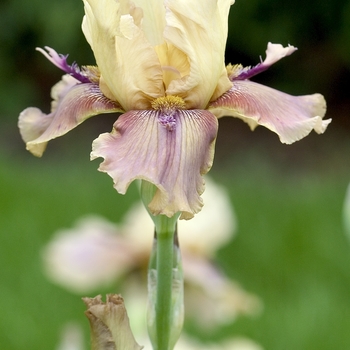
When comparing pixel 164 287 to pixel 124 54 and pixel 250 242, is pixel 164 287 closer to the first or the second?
pixel 124 54

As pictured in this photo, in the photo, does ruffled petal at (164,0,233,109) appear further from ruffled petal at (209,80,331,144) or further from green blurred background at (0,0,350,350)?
green blurred background at (0,0,350,350)

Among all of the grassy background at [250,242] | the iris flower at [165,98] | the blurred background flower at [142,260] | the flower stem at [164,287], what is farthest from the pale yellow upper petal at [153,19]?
the grassy background at [250,242]

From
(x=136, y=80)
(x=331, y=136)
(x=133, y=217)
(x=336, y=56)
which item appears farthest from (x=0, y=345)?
(x=336, y=56)

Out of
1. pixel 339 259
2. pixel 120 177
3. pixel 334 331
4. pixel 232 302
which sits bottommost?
pixel 120 177

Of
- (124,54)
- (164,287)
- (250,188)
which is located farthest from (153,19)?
(250,188)

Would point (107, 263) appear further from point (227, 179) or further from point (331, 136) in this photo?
point (331, 136)

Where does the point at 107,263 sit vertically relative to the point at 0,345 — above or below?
below
